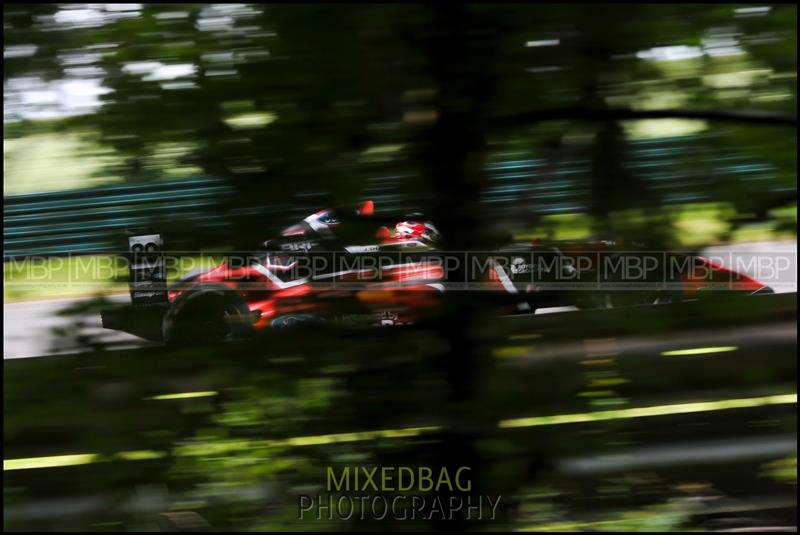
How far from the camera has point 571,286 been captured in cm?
157

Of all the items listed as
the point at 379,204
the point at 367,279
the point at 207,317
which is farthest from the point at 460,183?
the point at 207,317

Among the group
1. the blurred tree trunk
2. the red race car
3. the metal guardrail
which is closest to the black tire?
the red race car

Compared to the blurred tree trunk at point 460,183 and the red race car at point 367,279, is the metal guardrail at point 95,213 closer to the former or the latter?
the red race car at point 367,279

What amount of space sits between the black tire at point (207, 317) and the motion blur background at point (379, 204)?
0.04m

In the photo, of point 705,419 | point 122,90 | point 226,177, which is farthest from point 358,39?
point 705,419

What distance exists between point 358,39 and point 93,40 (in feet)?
1.81

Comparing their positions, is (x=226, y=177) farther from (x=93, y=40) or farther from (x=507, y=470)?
(x=507, y=470)

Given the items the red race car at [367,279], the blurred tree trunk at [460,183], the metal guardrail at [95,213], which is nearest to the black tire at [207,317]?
the red race car at [367,279]

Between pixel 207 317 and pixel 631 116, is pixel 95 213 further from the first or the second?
pixel 631 116

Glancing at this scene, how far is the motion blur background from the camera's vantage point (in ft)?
4.61

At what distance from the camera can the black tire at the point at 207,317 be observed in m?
1.49

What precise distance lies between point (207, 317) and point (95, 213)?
34 centimetres

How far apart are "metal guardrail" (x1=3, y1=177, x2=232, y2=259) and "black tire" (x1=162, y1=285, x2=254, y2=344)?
162 millimetres

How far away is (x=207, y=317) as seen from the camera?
1.51 m
